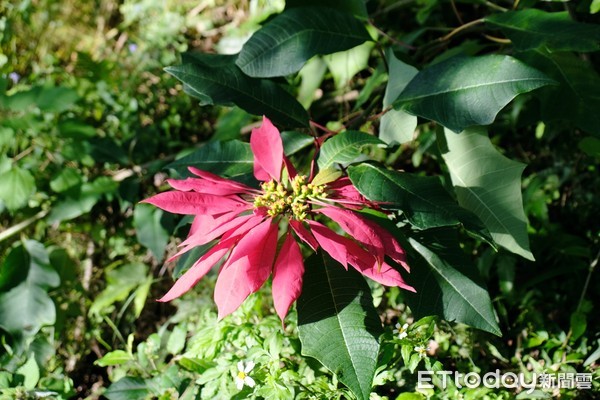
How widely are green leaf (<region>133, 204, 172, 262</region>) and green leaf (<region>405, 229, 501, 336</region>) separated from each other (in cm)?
76

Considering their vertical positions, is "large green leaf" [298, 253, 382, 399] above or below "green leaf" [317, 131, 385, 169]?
→ below

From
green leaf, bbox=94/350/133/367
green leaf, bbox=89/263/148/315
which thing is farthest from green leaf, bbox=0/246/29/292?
green leaf, bbox=94/350/133/367

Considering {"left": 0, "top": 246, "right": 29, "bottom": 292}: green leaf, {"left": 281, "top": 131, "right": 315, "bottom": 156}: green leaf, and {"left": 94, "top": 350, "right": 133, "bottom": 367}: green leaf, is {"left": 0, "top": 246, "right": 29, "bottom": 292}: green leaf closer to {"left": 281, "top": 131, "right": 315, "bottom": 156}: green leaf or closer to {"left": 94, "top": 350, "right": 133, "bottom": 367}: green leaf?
{"left": 94, "top": 350, "right": 133, "bottom": 367}: green leaf

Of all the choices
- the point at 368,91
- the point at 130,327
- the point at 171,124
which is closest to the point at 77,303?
the point at 130,327

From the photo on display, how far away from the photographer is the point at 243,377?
3.19 ft

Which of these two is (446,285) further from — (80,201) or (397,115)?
(80,201)

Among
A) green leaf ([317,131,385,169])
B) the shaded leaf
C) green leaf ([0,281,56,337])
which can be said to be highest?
the shaded leaf

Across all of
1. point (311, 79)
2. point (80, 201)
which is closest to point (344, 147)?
A: point (311, 79)

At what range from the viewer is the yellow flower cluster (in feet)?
2.84

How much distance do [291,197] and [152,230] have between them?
0.72 meters

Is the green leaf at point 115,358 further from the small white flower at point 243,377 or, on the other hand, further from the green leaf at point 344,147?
the green leaf at point 344,147

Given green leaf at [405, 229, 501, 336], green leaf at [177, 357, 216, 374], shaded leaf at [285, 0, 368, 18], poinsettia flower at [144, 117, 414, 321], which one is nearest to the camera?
poinsettia flower at [144, 117, 414, 321]

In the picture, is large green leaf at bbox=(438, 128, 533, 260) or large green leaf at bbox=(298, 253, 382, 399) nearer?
large green leaf at bbox=(298, 253, 382, 399)

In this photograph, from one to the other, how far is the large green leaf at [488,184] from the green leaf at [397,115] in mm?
124
